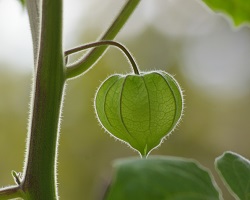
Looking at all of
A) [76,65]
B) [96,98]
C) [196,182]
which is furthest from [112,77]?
[196,182]

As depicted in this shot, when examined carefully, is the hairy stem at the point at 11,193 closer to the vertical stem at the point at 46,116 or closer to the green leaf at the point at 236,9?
the vertical stem at the point at 46,116

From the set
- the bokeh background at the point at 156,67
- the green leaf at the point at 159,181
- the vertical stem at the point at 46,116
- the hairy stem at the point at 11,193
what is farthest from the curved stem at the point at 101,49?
the bokeh background at the point at 156,67

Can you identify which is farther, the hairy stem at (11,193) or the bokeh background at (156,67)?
the bokeh background at (156,67)

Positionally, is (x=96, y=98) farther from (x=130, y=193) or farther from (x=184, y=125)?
(x=184, y=125)

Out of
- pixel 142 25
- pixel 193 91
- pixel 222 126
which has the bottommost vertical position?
pixel 222 126

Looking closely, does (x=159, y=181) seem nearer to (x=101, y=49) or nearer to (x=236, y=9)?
(x=101, y=49)

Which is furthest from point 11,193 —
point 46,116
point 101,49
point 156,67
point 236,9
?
point 156,67
